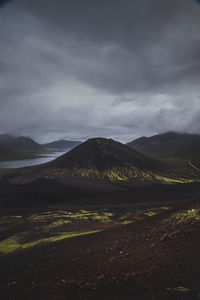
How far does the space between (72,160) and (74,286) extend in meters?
106

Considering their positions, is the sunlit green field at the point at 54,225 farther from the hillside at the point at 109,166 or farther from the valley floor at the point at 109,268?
the hillside at the point at 109,166

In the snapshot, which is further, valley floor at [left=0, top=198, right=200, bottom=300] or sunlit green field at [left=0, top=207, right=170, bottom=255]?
sunlit green field at [left=0, top=207, right=170, bottom=255]

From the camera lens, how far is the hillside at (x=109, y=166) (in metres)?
91.7

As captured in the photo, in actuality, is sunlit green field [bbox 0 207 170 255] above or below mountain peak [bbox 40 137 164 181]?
below

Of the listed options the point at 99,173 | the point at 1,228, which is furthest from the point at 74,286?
the point at 99,173

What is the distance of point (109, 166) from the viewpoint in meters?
105

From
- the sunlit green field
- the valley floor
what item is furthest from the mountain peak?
the valley floor

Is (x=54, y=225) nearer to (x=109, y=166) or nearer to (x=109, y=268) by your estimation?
(x=109, y=268)

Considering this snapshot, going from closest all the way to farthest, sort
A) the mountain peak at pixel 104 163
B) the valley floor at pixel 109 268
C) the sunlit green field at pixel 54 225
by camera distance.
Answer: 1. the valley floor at pixel 109 268
2. the sunlit green field at pixel 54 225
3. the mountain peak at pixel 104 163

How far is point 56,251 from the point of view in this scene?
1866cm

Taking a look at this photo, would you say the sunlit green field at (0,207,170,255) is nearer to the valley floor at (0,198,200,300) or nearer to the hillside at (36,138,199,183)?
the valley floor at (0,198,200,300)

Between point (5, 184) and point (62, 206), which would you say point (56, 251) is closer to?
point (62, 206)

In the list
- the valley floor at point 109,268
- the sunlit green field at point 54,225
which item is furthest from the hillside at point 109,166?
the valley floor at point 109,268

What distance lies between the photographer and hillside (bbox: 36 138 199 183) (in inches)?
3610
